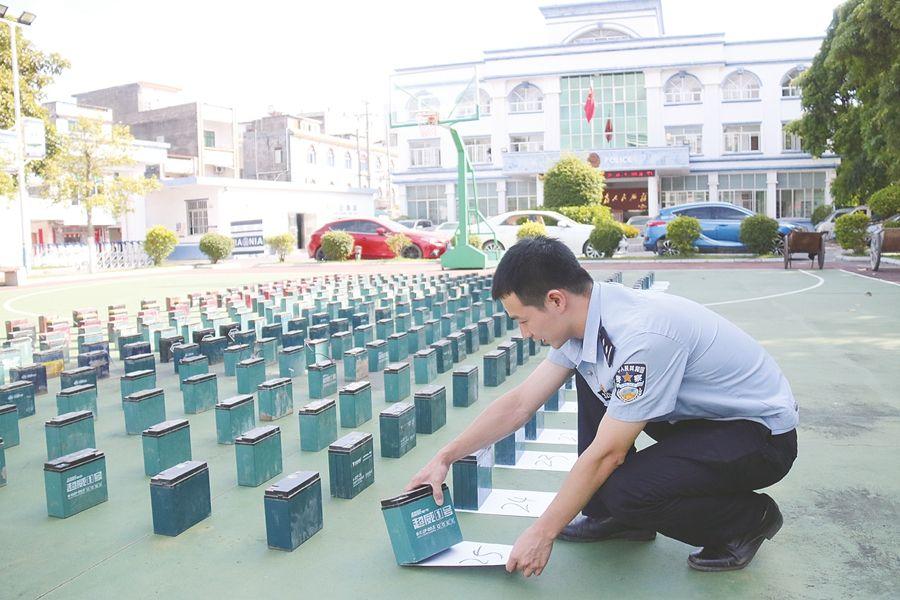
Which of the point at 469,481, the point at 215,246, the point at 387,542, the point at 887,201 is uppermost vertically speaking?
the point at 887,201

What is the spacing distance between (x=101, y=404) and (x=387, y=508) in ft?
11.0

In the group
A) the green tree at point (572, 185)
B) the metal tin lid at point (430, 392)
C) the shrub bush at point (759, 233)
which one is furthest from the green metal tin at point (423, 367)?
the green tree at point (572, 185)

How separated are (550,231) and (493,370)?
1575 cm

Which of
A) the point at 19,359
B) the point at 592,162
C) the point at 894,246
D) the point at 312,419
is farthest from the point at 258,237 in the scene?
the point at 312,419

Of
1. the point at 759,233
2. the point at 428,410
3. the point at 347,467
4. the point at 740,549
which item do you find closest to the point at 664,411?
the point at 740,549

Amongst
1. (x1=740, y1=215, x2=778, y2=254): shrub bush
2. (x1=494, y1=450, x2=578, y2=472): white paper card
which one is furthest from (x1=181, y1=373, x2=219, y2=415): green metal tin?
(x1=740, y1=215, x2=778, y2=254): shrub bush

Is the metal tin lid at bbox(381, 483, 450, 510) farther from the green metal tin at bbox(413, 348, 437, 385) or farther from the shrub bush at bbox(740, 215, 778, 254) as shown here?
the shrub bush at bbox(740, 215, 778, 254)

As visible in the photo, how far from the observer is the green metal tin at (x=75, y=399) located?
4.43m

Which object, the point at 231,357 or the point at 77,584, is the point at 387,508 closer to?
the point at 77,584

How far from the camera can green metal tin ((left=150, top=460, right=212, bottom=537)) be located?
288 cm

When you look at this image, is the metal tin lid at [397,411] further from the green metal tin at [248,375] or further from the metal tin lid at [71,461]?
the green metal tin at [248,375]

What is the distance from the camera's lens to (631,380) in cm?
222

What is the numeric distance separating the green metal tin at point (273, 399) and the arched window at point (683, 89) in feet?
131

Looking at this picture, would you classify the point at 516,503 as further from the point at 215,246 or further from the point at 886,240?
the point at 215,246
